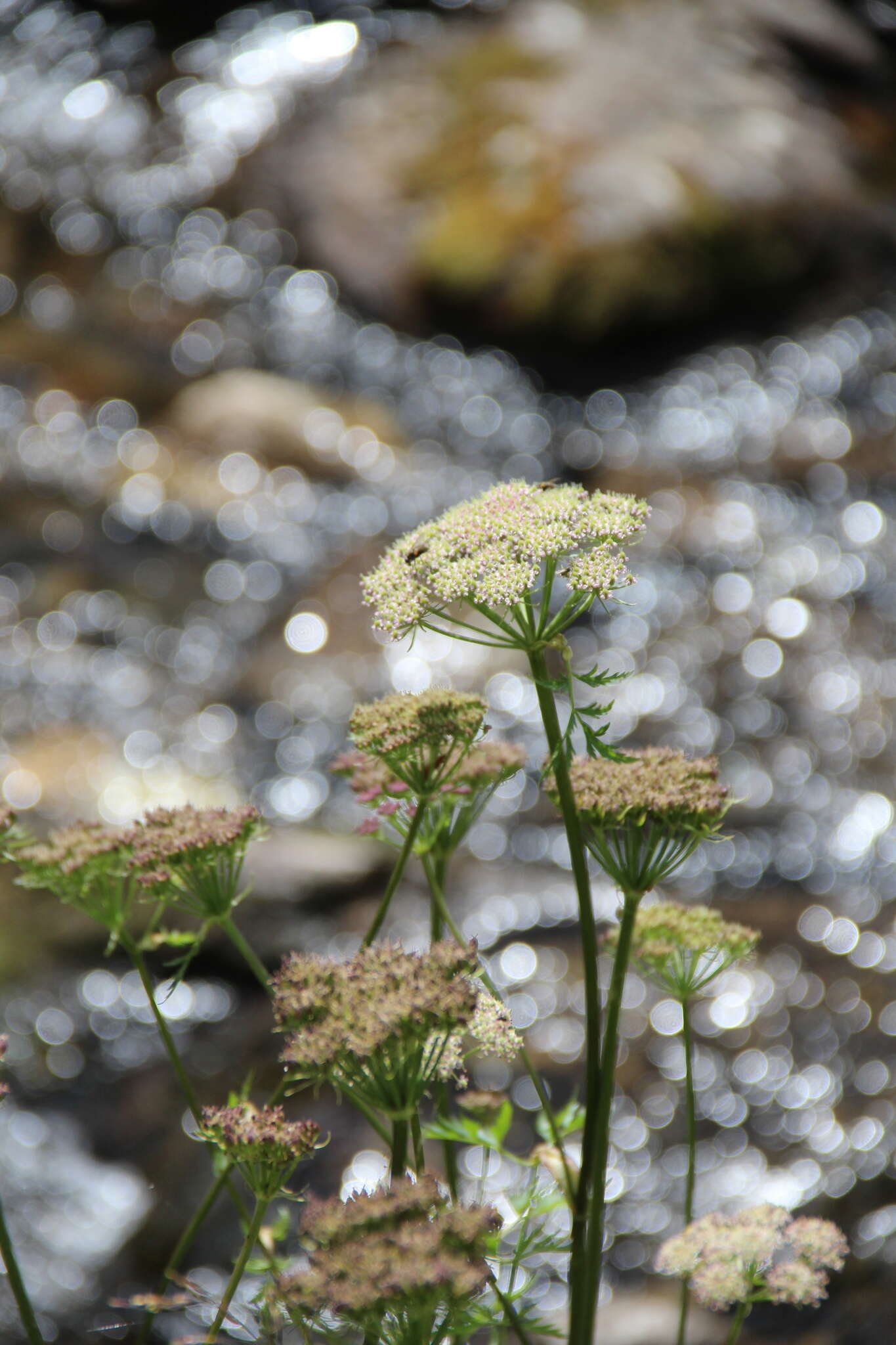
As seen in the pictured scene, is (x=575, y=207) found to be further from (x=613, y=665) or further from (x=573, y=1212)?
(x=573, y=1212)

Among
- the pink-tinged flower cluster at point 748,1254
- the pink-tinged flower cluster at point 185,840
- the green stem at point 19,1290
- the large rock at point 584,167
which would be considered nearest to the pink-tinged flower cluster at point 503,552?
the pink-tinged flower cluster at point 185,840

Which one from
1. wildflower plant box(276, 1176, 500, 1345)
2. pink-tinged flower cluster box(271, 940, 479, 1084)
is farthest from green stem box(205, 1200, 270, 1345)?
pink-tinged flower cluster box(271, 940, 479, 1084)

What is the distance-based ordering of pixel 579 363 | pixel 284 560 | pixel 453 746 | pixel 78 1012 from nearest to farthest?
pixel 453 746 → pixel 78 1012 → pixel 284 560 → pixel 579 363

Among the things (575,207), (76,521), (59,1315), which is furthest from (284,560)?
(59,1315)

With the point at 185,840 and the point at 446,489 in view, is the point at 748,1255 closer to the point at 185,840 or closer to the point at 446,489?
the point at 185,840

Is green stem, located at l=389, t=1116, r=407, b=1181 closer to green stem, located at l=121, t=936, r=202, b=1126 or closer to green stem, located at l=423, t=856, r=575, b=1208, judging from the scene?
green stem, located at l=423, t=856, r=575, b=1208

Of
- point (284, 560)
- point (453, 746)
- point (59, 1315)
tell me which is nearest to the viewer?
point (453, 746)
